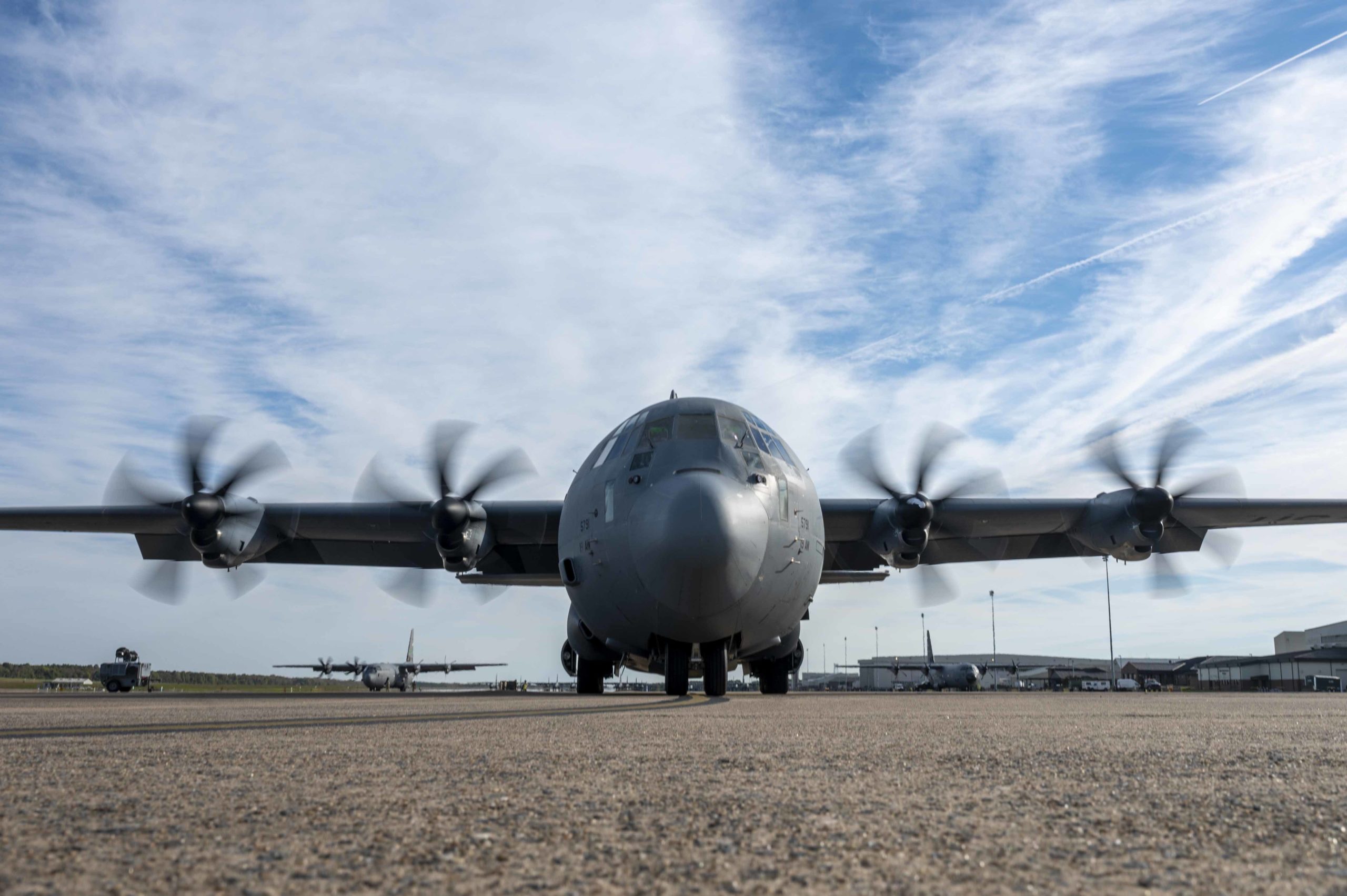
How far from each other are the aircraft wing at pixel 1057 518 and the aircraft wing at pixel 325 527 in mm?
6185

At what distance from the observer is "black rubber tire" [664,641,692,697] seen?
12555 mm

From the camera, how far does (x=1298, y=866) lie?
2.04 meters

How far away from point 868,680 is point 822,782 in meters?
105

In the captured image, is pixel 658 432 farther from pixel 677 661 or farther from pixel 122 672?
pixel 122 672

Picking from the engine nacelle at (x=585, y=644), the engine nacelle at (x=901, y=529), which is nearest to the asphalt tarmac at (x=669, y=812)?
the engine nacelle at (x=585, y=644)

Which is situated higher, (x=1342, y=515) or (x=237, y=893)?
(x=1342, y=515)

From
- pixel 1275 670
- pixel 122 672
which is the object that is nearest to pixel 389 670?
pixel 122 672

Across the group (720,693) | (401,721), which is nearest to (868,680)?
(720,693)

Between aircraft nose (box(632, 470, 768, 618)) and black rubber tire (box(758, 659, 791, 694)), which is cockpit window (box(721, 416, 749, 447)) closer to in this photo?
aircraft nose (box(632, 470, 768, 618))

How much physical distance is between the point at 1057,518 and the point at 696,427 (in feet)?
36.6

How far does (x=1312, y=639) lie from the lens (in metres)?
84.7

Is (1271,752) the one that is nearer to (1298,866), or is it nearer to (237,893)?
(1298,866)

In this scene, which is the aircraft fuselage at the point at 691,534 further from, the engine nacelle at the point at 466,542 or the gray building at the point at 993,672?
the gray building at the point at 993,672

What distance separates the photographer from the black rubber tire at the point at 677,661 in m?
12.6
